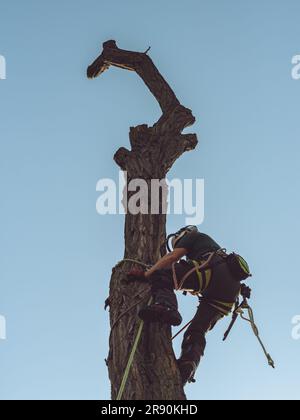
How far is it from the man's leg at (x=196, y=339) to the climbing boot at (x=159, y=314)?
1.27 feet

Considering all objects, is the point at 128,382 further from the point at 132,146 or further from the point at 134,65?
the point at 134,65

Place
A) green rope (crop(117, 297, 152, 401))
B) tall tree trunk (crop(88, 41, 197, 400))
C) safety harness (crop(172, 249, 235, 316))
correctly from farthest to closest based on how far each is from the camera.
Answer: safety harness (crop(172, 249, 235, 316)) → tall tree trunk (crop(88, 41, 197, 400)) → green rope (crop(117, 297, 152, 401))

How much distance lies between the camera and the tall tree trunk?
4.98m

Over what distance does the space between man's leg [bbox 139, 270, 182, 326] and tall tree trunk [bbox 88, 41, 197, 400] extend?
84mm

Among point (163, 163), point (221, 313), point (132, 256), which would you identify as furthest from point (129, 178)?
point (221, 313)

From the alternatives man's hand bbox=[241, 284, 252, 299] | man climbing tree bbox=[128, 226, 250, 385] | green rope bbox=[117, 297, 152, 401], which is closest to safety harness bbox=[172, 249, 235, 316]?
man climbing tree bbox=[128, 226, 250, 385]

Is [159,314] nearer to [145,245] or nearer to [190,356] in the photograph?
[190,356]

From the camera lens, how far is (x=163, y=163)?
6.53 m

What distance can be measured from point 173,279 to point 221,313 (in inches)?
30.0

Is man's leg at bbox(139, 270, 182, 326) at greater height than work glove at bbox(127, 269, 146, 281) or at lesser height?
lesser

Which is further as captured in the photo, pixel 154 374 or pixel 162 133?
pixel 162 133

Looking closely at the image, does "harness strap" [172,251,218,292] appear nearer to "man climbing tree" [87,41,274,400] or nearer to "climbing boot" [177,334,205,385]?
"man climbing tree" [87,41,274,400]
